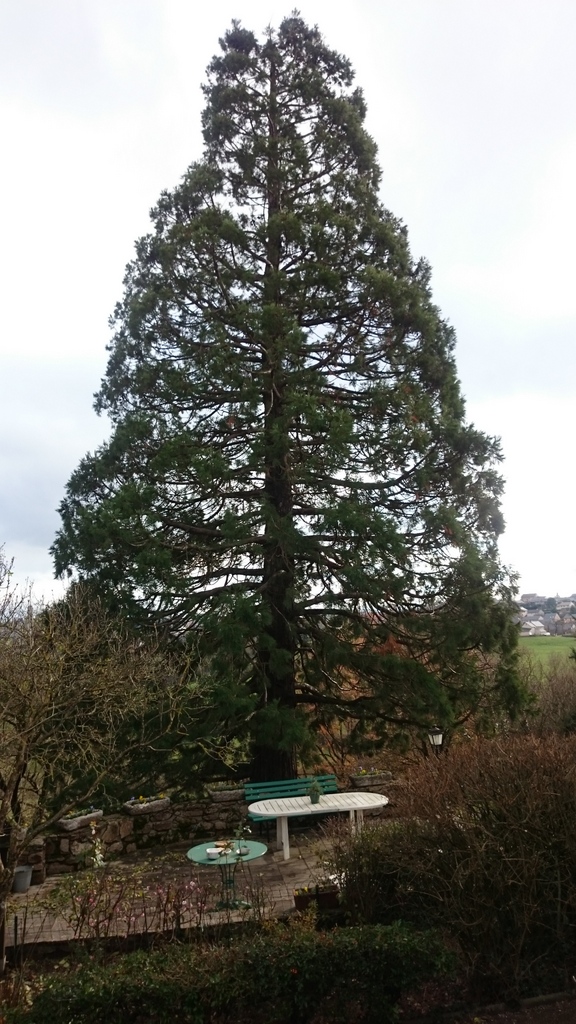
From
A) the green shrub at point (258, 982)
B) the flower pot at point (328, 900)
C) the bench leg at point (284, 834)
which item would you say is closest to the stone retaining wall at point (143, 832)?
the bench leg at point (284, 834)

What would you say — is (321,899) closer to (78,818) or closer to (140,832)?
(78,818)

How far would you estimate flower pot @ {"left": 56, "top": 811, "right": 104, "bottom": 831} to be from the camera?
8.17m

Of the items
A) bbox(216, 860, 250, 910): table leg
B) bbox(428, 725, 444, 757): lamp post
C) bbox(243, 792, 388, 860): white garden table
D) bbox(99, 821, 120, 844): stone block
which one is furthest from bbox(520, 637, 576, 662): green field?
bbox(216, 860, 250, 910): table leg

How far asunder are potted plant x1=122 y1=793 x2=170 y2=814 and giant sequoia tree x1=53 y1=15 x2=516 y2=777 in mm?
1456

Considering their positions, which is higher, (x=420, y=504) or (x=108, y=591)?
(x=420, y=504)

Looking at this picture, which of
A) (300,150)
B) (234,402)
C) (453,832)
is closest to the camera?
(453,832)

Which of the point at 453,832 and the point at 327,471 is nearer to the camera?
the point at 453,832

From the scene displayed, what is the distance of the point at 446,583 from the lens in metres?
9.16

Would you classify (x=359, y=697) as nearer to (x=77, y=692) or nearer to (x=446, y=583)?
(x=446, y=583)

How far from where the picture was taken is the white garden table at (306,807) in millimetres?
7746

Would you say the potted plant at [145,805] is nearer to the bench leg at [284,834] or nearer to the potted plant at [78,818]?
the potted plant at [78,818]

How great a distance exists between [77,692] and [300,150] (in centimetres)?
887

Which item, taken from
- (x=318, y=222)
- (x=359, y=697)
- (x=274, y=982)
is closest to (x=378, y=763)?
(x=359, y=697)

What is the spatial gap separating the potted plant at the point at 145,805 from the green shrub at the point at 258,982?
471 cm
